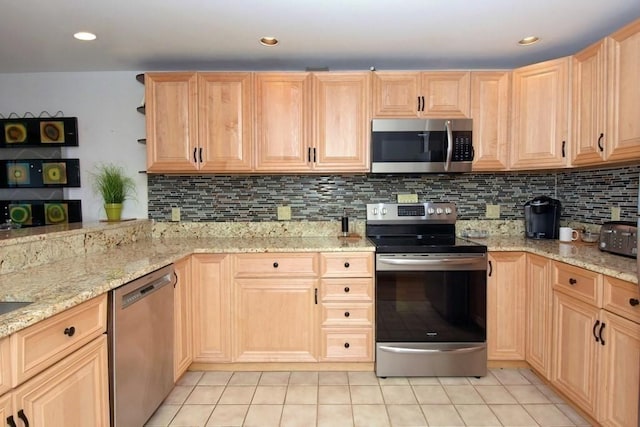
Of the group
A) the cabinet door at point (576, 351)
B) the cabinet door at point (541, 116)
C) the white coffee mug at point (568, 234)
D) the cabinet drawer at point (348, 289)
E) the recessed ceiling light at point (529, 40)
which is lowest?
the cabinet door at point (576, 351)

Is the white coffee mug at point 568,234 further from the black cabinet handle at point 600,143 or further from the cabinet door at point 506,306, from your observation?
the black cabinet handle at point 600,143

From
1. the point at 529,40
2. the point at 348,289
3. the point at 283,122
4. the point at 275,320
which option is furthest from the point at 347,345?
the point at 529,40

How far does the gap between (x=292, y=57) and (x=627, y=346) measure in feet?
8.33

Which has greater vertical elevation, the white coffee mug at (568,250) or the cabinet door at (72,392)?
the white coffee mug at (568,250)

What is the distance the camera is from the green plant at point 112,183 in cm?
276

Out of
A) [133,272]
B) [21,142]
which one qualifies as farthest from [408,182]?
[21,142]

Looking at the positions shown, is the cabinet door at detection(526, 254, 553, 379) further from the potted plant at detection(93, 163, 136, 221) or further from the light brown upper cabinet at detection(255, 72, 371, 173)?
the potted plant at detection(93, 163, 136, 221)

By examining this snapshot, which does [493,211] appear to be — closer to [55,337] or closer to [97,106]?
[55,337]

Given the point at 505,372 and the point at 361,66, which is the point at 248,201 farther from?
the point at 505,372

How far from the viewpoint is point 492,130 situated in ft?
8.64

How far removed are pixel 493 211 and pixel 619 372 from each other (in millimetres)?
1484

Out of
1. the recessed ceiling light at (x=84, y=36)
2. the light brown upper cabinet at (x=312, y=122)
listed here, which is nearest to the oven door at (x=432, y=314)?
the light brown upper cabinet at (x=312, y=122)

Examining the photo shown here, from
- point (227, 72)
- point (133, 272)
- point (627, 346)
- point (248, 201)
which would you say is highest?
point (227, 72)

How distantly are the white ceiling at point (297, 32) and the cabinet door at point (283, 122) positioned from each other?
0.20 m
